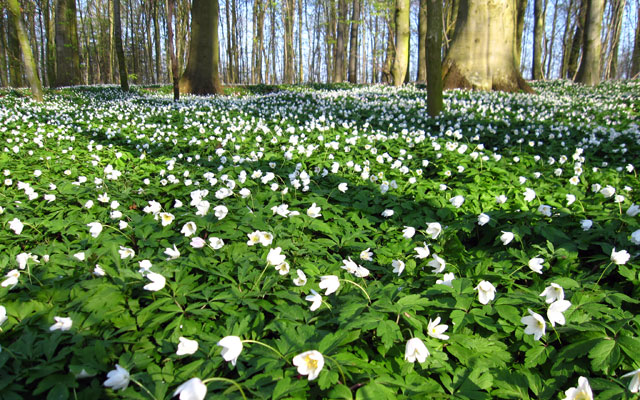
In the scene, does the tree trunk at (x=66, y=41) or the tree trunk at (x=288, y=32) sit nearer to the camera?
the tree trunk at (x=66, y=41)

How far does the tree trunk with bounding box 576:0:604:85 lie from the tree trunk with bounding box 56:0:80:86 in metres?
27.4

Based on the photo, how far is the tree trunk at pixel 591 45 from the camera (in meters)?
→ 13.7

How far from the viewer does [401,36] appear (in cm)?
1587

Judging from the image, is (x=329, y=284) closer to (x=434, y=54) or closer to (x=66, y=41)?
(x=434, y=54)

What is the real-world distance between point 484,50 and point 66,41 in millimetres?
23821

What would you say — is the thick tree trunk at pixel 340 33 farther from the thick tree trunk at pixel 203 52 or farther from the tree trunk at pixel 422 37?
the thick tree trunk at pixel 203 52

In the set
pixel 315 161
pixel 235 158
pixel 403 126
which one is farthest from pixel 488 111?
pixel 235 158

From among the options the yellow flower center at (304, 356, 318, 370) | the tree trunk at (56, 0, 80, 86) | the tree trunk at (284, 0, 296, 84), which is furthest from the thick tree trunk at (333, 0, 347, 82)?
the yellow flower center at (304, 356, 318, 370)

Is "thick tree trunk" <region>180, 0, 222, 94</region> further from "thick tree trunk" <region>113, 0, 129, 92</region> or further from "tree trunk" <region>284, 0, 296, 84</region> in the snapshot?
"tree trunk" <region>284, 0, 296, 84</region>

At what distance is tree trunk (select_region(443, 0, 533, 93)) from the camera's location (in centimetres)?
1139

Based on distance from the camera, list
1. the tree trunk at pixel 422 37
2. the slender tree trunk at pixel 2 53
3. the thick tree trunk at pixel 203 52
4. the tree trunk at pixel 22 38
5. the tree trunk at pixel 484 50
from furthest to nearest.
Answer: the slender tree trunk at pixel 2 53 < the tree trunk at pixel 422 37 < the thick tree trunk at pixel 203 52 < the tree trunk at pixel 484 50 < the tree trunk at pixel 22 38

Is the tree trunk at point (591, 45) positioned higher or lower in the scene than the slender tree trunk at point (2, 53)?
lower

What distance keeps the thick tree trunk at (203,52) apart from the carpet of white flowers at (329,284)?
38.2 feet

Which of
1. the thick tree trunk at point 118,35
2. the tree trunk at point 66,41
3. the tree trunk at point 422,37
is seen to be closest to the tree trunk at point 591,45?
the tree trunk at point 422,37
